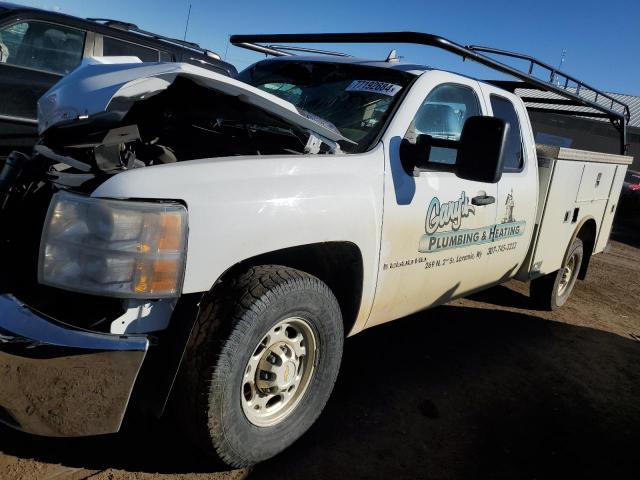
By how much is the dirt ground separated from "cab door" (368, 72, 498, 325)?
578 mm

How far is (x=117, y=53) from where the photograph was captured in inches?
235

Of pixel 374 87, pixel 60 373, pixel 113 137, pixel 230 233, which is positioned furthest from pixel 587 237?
pixel 60 373

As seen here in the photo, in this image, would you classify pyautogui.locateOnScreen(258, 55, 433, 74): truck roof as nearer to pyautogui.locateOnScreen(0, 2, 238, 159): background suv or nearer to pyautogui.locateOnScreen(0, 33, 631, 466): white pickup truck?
pyautogui.locateOnScreen(0, 33, 631, 466): white pickup truck

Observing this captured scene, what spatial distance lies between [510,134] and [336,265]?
2103 millimetres

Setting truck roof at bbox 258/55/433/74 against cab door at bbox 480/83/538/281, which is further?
cab door at bbox 480/83/538/281

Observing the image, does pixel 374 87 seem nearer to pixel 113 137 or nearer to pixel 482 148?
pixel 482 148

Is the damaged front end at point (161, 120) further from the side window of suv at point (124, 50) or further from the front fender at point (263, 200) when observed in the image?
the side window of suv at point (124, 50)

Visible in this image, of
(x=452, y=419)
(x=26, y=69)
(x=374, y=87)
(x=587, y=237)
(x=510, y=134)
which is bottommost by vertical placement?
(x=452, y=419)

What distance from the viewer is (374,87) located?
3326 mm

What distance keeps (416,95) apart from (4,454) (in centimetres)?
270

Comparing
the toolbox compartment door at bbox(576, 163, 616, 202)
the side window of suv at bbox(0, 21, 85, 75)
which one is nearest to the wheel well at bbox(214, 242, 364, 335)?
the toolbox compartment door at bbox(576, 163, 616, 202)

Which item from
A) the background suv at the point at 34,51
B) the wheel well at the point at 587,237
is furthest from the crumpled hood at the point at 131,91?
the wheel well at the point at 587,237

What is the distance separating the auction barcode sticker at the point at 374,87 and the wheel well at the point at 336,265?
1044mm

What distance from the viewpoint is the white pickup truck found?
6.47ft
